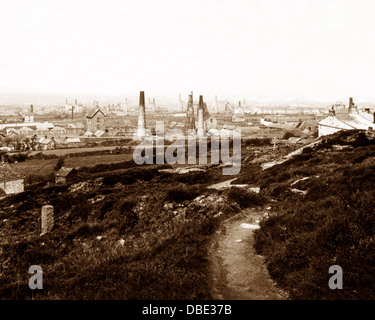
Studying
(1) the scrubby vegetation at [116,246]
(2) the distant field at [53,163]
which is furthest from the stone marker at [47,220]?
(2) the distant field at [53,163]

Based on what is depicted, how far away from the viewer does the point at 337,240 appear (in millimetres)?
6410

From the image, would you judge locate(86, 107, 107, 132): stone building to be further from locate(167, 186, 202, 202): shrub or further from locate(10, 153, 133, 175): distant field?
locate(167, 186, 202, 202): shrub

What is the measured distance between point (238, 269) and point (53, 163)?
44972 mm

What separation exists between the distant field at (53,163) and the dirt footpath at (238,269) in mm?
36665

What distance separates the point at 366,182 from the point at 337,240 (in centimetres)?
504

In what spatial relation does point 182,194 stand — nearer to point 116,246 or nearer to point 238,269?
point 116,246

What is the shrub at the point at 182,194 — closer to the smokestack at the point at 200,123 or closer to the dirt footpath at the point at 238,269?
the dirt footpath at the point at 238,269

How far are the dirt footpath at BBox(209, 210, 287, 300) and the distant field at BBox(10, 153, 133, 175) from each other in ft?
120

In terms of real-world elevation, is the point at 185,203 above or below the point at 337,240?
below

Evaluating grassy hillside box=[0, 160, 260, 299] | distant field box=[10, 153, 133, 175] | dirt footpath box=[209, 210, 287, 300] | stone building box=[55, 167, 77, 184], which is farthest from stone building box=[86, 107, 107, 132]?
dirt footpath box=[209, 210, 287, 300]

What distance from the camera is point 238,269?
22.2ft
